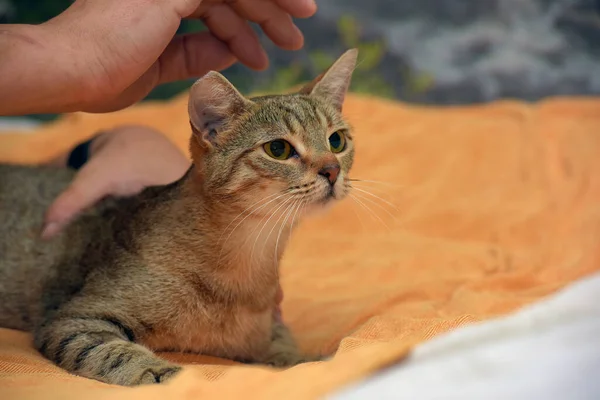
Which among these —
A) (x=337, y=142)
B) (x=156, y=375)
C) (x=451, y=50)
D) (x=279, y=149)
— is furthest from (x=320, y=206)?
(x=451, y=50)

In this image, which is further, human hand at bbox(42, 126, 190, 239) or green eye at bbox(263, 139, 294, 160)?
human hand at bbox(42, 126, 190, 239)

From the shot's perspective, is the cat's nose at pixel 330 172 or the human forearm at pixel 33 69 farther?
the cat's nose at pixel 330 172

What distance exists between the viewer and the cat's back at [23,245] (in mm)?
2221

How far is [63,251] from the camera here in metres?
2.26

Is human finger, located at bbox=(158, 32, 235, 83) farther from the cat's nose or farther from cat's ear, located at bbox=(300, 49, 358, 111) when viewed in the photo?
the cat's nose

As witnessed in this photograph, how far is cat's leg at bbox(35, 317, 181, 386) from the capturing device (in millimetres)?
1648

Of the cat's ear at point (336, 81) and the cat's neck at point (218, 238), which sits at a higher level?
the cat's ear at point (336, 81)

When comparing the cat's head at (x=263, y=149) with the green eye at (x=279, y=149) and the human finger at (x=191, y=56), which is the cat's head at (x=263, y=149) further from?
the human finger at (x=191, y=56)

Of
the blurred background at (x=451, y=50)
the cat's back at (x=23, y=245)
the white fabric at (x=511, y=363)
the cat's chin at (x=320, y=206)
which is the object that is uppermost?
the white fabric at (x=511, y=363)

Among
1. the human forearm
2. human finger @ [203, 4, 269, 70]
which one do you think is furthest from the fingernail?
human finger @ [203, 4, 269, 70]

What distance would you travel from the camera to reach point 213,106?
202 centimetres

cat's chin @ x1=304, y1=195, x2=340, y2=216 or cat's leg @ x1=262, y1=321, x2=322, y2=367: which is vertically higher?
cat's chin @ x1=304, y1=195, x2=340, y2=216

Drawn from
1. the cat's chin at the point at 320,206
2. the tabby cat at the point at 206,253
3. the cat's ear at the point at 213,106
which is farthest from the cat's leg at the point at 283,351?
the cat's ear at the point at 213,106

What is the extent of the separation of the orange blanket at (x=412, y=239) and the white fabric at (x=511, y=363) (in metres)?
0.10
